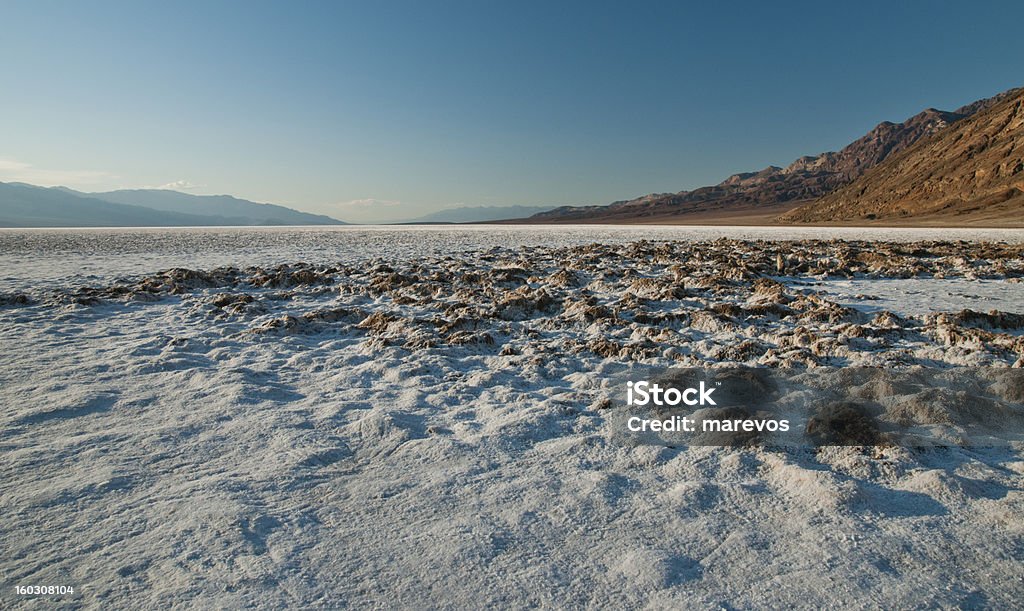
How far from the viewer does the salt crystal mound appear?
326 centimetres

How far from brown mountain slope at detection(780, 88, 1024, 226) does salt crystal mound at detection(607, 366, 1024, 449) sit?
3852 centimetres

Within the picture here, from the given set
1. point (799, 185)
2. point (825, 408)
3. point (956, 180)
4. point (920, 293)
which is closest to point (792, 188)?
point (799, 185)

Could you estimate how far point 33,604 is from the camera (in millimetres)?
2014

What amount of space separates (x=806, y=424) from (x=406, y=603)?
2883 mm

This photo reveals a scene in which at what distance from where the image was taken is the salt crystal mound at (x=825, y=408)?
3260 millimetres

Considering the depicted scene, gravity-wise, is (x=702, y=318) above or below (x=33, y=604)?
above

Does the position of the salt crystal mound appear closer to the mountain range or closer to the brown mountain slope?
the brown mountain slope

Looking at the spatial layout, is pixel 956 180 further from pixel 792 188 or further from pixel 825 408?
pixel 792 188

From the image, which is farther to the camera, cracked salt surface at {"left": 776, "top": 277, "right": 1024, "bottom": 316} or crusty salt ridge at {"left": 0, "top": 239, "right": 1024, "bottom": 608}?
cracked salt surface at {"left": 776, "top": 277, "right": 1024, "bottom": 316}

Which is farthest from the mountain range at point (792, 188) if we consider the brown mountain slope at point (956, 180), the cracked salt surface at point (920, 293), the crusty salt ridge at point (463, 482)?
the crusty salt ridge at point (463, 482)

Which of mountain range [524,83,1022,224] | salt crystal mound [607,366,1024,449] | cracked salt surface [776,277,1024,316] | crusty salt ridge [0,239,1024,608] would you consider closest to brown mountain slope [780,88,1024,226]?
cracked salt surface [776,277,1024,316]

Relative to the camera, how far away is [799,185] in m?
135

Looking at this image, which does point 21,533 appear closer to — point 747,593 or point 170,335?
point 747,593

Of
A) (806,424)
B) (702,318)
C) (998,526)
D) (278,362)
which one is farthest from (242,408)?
(702,318)
